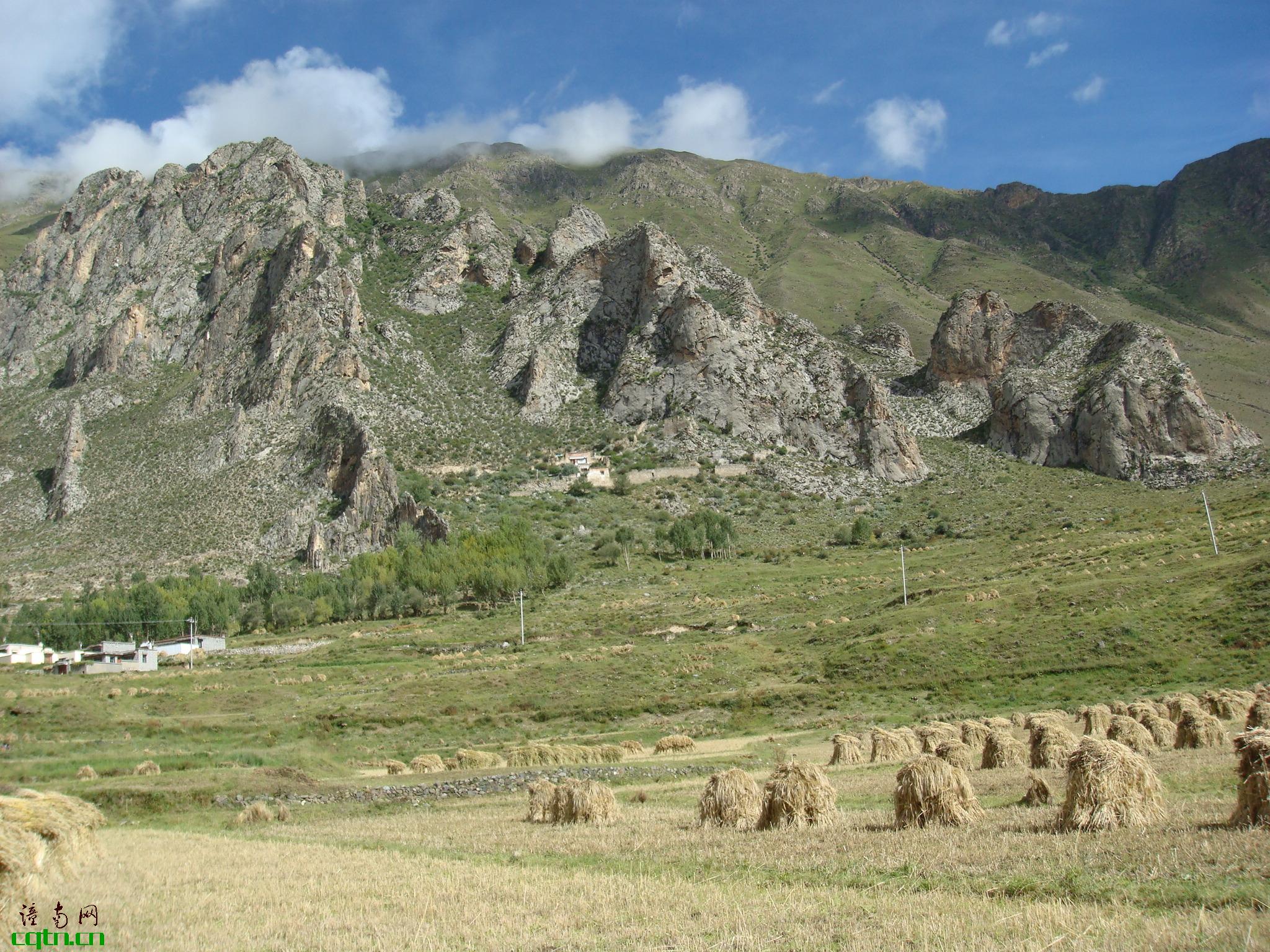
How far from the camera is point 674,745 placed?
31.1 m

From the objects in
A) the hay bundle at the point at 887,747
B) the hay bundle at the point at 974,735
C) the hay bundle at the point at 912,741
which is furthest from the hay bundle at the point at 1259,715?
the hay bundle at the point at 887,747

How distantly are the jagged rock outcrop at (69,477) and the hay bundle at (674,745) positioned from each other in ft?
290

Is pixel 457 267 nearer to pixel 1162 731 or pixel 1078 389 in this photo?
pixel 1078 389

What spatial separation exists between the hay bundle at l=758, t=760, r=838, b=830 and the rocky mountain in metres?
82.2

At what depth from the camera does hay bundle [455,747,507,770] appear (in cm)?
2878

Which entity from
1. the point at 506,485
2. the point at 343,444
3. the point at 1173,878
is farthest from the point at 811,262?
the point at 1173,878

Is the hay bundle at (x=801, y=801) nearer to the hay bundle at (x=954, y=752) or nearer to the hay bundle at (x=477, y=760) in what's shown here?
the hay bundle at (x=954, y=752)

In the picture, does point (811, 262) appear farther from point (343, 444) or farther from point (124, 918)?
point (124, 918)

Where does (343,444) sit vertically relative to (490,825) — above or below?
above

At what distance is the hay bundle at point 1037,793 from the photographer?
45.2 ft

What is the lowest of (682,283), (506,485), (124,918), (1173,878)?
Result: (124,918)

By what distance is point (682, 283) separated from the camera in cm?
12588

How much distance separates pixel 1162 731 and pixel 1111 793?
11.1 metres

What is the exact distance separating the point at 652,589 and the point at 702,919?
2630 inches
